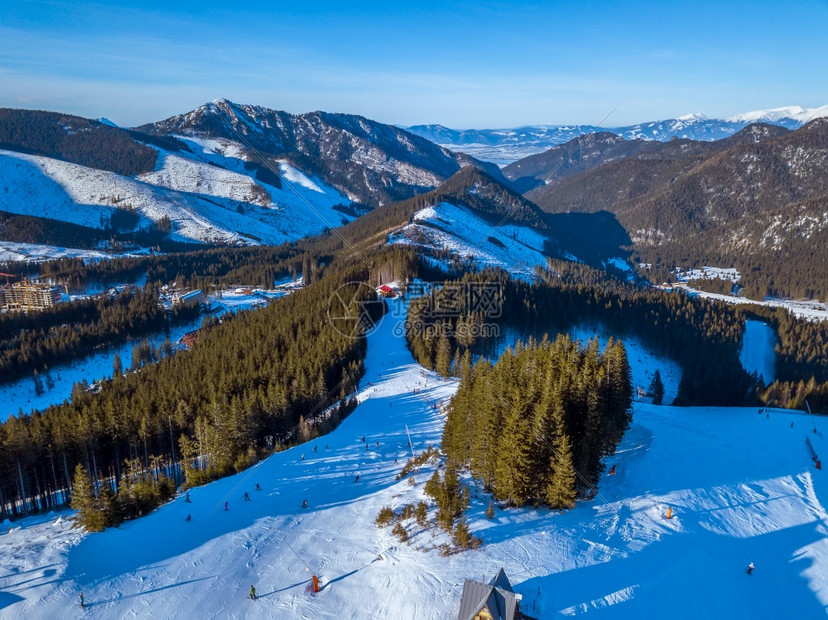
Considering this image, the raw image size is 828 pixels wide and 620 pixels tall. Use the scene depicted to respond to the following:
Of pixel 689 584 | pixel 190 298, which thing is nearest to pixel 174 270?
pixel 190 298

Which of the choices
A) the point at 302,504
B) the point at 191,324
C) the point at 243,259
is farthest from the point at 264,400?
the point at 243,259

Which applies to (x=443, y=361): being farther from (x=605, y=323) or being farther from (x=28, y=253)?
(x=28, y=253)

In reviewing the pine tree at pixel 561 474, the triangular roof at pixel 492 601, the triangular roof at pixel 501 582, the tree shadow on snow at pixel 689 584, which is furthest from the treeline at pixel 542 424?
the triangular roof at pixel 492 601

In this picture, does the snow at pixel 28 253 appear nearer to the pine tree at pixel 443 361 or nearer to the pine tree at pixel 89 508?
the pine tree at pixel 443 361

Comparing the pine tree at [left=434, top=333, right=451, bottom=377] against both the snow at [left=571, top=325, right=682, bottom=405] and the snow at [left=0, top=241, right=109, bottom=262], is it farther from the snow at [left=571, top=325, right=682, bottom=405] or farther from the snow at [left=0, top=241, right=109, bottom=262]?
the snow at [left=0, top=241, right=109, bottom=262]

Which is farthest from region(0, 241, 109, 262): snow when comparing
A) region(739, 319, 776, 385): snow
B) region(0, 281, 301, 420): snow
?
region(739, 319, 776, 385): snow

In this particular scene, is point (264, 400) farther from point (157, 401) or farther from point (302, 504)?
point (302, 504)
